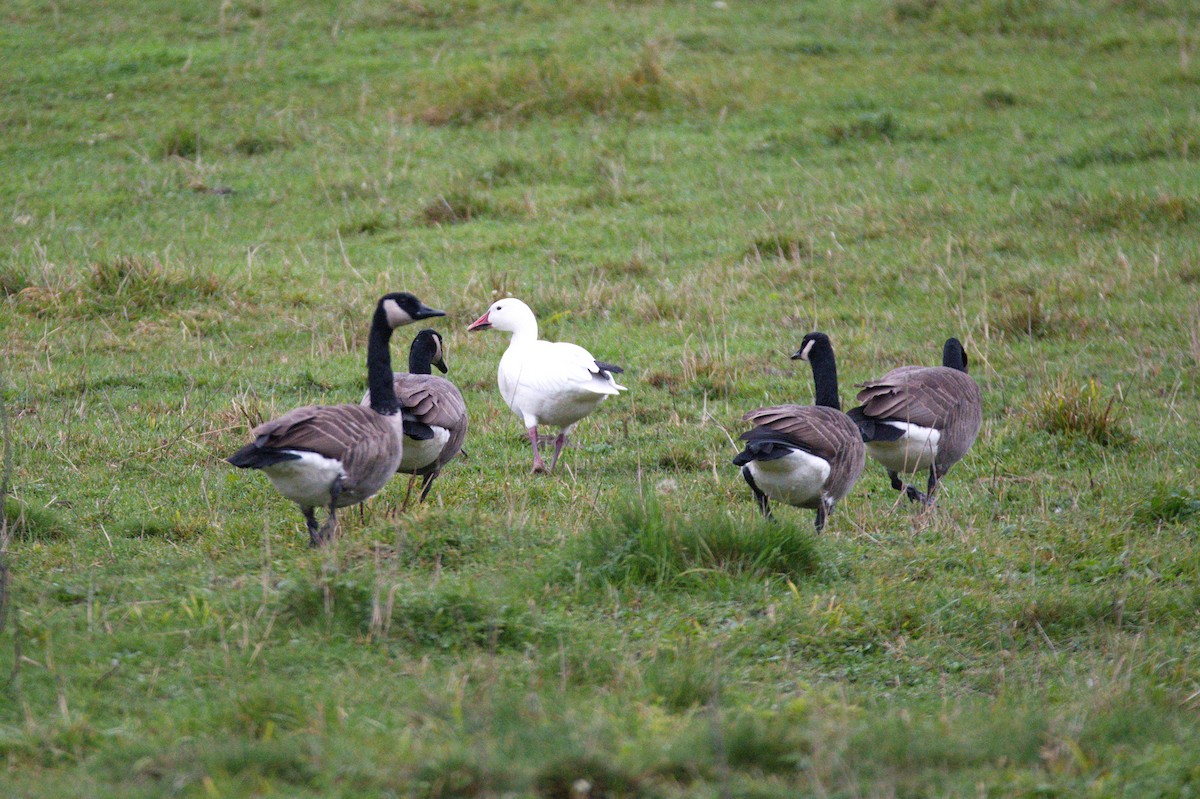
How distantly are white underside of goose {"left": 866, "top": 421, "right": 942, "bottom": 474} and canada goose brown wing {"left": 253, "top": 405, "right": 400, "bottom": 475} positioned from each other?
3.13 m

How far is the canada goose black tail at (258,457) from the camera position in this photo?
19.5 feet

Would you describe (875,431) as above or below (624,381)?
above

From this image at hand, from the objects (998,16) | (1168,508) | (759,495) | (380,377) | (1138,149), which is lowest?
(1168,508)

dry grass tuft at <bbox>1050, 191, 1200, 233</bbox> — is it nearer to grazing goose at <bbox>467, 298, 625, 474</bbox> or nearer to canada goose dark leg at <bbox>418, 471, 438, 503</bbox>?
grazing goose at <bbox>467, 298, 625, 474</bbox>

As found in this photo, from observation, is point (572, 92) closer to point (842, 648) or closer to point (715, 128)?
point (715, 128)

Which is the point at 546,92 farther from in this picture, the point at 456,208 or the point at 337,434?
the point at 337,434

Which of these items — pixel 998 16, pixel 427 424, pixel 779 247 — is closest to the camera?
pixel 427 424

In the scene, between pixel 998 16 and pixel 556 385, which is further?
pixel 998 16

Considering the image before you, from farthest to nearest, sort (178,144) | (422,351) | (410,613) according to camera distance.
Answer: (178,144) → (422,351) → (410,613)

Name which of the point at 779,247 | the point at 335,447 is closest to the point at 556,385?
the point at 335,447

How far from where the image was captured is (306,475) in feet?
20.6

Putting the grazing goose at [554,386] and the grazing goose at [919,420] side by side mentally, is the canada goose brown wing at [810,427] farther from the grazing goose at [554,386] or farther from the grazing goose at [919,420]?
the grazing goose at [554,386]

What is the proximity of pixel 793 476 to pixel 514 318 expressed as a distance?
3.79 metres

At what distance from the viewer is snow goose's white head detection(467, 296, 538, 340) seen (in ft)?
32.9
